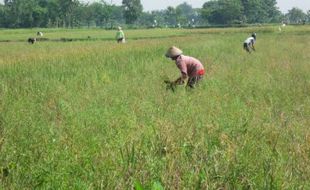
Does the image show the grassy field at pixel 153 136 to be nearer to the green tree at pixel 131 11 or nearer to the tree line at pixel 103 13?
the tree line at pixel 103 13

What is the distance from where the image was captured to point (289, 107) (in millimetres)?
7238

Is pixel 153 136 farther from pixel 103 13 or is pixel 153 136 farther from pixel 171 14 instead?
pixel 171 14

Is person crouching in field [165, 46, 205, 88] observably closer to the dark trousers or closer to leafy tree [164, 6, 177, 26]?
the dark trousers

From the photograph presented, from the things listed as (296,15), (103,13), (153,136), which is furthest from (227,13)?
(153,136)

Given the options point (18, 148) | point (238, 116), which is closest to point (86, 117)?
point (18, 148)

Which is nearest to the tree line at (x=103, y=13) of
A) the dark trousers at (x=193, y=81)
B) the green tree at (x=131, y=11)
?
the green tree at (x=131, y=11)

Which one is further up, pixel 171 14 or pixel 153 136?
pixel 171 14

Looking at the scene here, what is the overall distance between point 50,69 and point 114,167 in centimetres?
856

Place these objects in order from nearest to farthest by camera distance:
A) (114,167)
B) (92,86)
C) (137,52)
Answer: (114,167), (92,86), (137,52)

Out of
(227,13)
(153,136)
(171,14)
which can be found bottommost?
(153,136)

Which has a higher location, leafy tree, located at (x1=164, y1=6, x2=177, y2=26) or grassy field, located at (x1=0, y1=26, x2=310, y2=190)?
leafy tree, located at (x1=164, y1=6, x2=177, y2=26)

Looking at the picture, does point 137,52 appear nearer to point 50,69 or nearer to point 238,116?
point 50,69

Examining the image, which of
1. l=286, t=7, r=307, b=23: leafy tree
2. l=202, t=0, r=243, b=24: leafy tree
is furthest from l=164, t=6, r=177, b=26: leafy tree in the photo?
l=286, t=7, r=307, b=23: leafy tree

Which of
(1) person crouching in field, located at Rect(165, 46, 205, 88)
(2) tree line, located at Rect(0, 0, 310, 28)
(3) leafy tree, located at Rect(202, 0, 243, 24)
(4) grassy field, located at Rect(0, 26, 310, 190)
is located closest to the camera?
(4) grassy field, located at Rect(0, 26, 310, 190)
